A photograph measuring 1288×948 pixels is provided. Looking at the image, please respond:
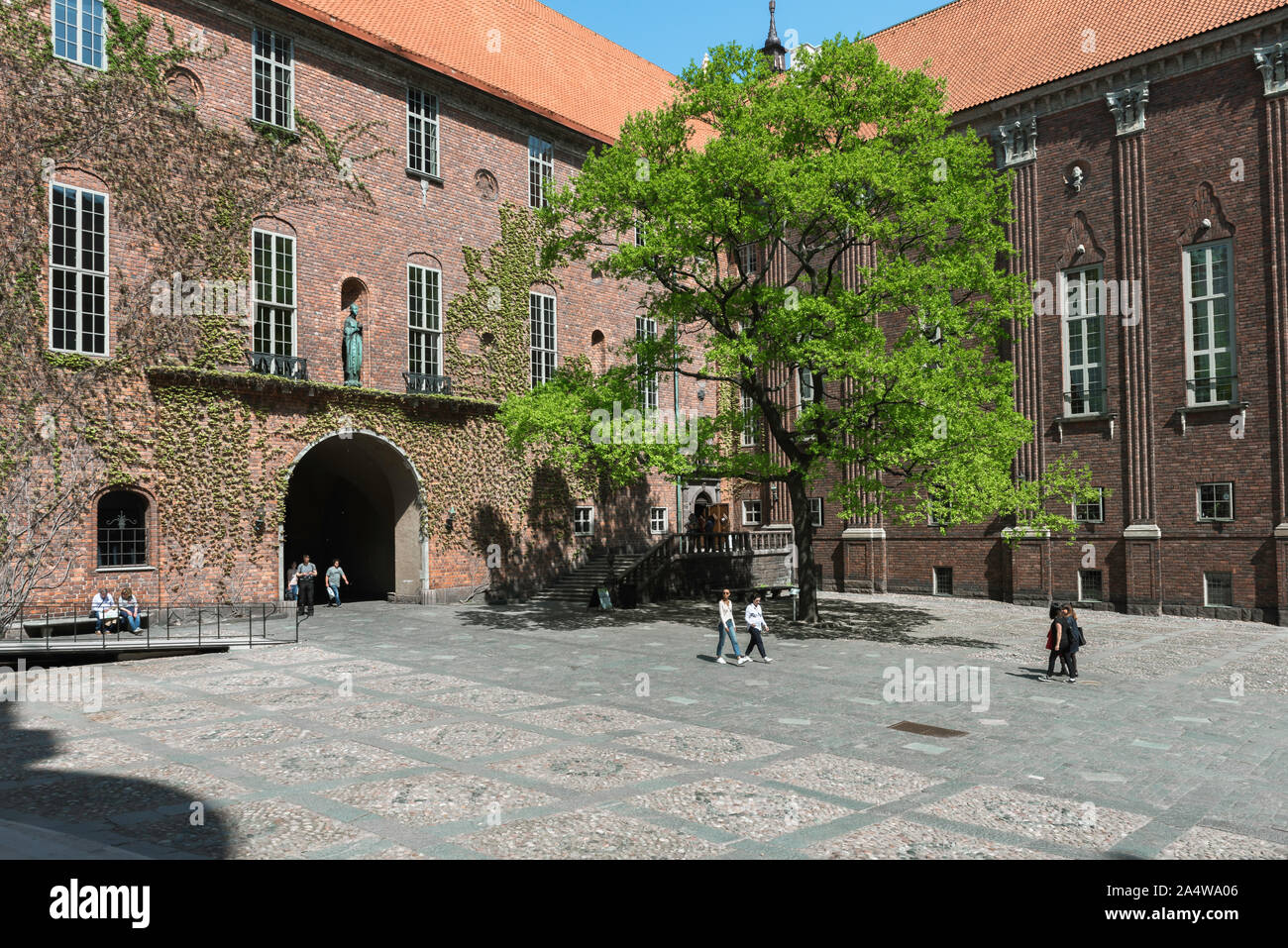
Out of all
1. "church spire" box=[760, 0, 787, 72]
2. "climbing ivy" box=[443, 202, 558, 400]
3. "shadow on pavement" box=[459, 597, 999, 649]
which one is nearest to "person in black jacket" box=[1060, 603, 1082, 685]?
"shadow on pavement" box=[459, 597, 999, 649]

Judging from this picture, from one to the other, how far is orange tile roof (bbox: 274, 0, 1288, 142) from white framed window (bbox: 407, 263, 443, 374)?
19.7 feet

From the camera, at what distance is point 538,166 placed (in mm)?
31312

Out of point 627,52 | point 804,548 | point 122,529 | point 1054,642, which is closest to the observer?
point 1054,642

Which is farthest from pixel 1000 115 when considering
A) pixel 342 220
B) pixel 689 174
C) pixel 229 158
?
pixel 229 158

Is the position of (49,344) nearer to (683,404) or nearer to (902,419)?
(902,419)

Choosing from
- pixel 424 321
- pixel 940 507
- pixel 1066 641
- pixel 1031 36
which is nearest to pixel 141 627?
pixel 424 321

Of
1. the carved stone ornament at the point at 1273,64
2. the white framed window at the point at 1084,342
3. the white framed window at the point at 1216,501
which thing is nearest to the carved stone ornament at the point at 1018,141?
the white framed window at the point at 1084,342

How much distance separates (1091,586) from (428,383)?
20.4 meters

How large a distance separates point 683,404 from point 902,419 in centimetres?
1809

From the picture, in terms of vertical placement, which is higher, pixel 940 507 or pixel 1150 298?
pixel 1150 298

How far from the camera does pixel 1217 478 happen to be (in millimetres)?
26203

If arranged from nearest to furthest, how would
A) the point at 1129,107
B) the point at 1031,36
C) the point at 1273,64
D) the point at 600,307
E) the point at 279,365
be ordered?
the point at 279,365 → the point at 1273,64 → the point at 1129,107 → the point at 1031,36 → the point at 600,307

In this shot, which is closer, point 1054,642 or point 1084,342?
point 1054,642

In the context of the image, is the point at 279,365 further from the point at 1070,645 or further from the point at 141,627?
the point at 1070,645
